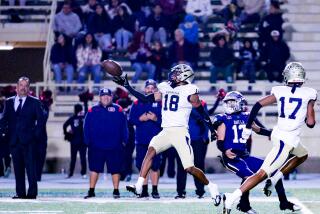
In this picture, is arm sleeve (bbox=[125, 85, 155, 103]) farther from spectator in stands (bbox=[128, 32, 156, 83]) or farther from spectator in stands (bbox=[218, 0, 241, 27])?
spectator in stands (bbox=[218, 0, 241, 27])

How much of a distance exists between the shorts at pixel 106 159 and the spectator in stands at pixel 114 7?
7.38 m

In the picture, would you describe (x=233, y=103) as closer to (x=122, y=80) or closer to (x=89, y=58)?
(x=122, y=80)

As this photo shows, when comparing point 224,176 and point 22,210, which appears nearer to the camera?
point 22,210

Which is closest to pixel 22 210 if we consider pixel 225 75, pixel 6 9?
pixel 225 75

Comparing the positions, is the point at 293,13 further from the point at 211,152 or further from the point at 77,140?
the point at 77,140

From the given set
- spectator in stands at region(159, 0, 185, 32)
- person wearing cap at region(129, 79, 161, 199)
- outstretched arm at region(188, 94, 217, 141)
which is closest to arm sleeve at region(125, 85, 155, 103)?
outstretched arm at region(188, 94, 217, 141)

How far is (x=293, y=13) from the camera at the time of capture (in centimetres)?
2345

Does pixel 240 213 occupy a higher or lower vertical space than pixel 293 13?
lower

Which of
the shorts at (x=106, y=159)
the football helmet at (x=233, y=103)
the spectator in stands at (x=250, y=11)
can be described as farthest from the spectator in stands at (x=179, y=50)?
the football helmet at (x=233, y=103)

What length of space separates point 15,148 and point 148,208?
2280mm

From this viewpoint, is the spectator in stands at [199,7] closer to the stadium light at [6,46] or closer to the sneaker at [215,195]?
the stadium light at [6,46]

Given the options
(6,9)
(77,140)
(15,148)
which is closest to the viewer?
(15,148)

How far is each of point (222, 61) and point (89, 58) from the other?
250 cm

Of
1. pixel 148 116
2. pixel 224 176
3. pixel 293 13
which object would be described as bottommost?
pixel 224 176
